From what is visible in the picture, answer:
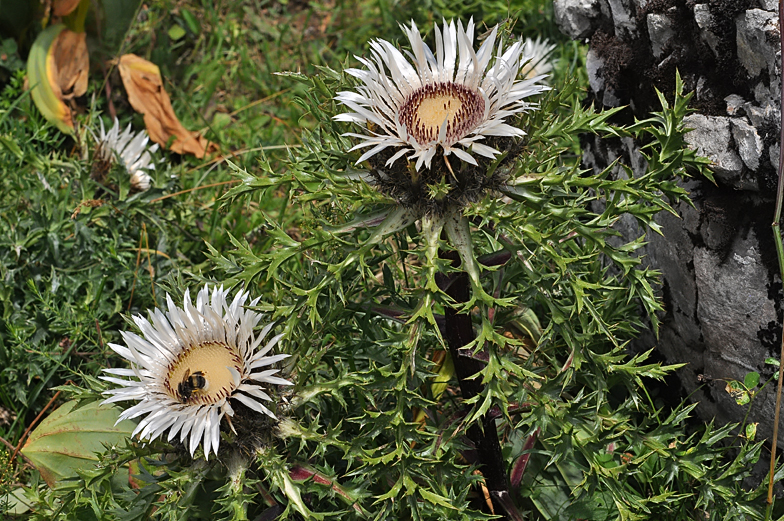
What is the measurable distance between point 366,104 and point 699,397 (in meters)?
1.27

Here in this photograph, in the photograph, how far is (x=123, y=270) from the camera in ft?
8.74

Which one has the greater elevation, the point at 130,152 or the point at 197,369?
the point at 130,152

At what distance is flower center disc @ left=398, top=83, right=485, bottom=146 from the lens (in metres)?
1.57

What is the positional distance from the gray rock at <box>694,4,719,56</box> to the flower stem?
2.83 ft

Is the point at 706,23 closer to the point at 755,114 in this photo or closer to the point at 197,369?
the point at 755,114

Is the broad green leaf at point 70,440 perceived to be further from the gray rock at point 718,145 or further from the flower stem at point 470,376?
the gray rock at point 718,145

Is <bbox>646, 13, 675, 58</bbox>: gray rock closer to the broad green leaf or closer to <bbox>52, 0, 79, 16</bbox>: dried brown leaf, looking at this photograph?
the broad green leaf

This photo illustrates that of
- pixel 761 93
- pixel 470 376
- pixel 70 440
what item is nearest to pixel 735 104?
pixel 761 93

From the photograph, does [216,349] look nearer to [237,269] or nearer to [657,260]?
[237,269]

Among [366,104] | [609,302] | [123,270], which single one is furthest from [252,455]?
[123,270]

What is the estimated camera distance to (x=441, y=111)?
1646 mm

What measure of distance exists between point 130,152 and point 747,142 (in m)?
2.35

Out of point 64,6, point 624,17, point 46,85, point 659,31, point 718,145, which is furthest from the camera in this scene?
point 64,6

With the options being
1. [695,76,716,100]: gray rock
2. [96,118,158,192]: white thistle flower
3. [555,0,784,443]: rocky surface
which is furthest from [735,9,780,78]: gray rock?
[96,118,158,192]: white thistle flower
